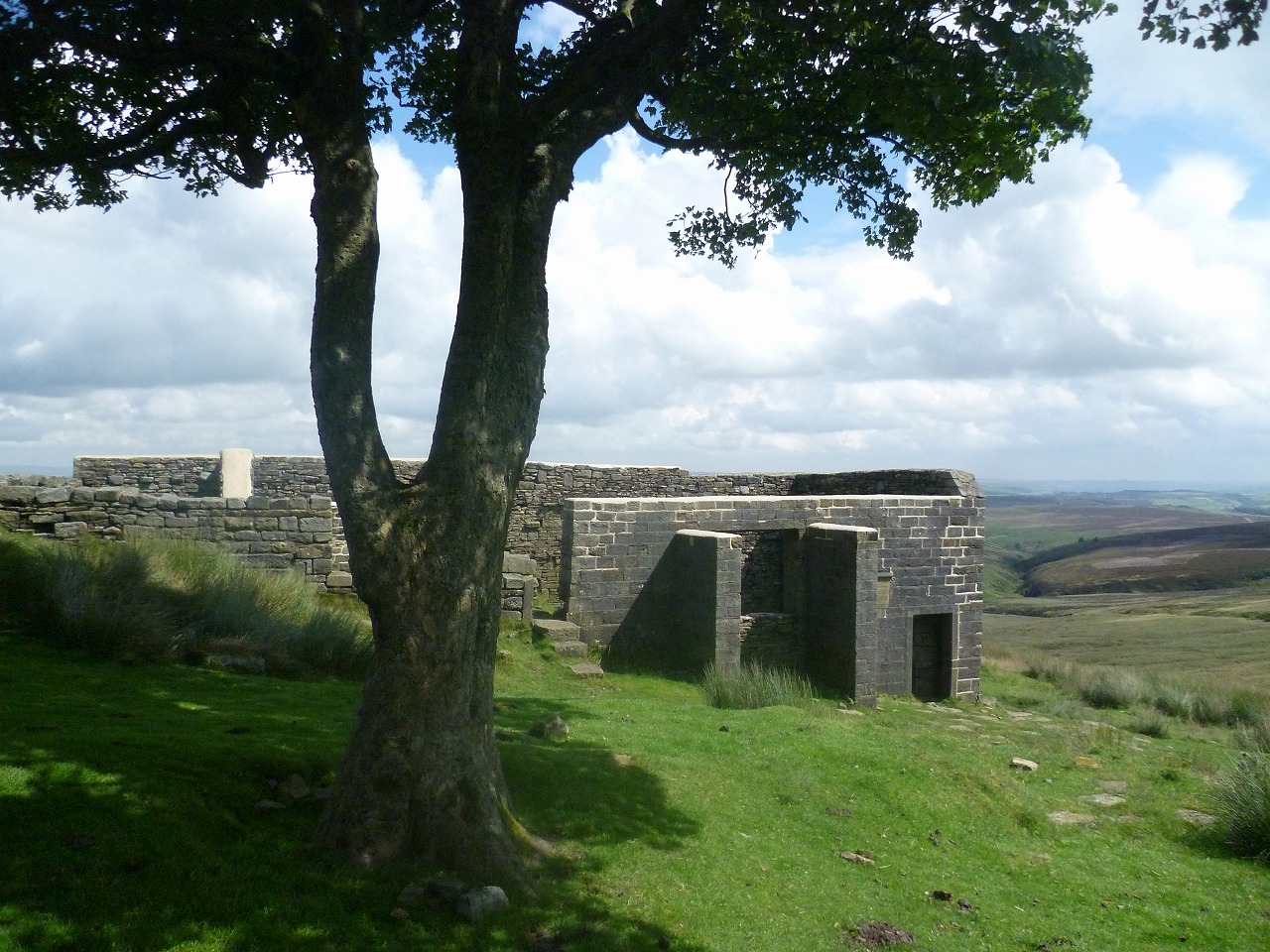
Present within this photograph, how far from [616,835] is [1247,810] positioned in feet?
19.4

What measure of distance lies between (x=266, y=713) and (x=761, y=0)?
616cm

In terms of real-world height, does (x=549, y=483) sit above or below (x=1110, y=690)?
above

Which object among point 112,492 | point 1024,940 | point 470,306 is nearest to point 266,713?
point 470,306

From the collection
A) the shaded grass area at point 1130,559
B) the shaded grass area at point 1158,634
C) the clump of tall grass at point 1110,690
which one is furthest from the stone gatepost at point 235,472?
the shaded grass area at point 1130,559

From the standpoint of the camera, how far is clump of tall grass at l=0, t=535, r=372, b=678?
841 cm

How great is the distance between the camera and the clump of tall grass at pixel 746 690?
38.0 feet

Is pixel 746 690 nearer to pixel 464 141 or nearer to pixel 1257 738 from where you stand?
pixel 1257 738

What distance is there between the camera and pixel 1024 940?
5746 mm

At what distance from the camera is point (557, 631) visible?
44.0 feet

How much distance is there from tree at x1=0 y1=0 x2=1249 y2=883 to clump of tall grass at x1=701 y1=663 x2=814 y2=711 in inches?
239

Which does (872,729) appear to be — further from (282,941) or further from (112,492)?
(112,492)

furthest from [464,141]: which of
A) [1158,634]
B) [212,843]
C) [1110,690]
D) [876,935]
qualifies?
[1158,634]

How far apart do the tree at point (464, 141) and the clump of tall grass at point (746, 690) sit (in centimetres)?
607

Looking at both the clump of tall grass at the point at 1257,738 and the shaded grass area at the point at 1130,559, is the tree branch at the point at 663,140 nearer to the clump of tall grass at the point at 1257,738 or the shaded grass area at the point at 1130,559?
the clump of tall grass at the point at 1257,738
